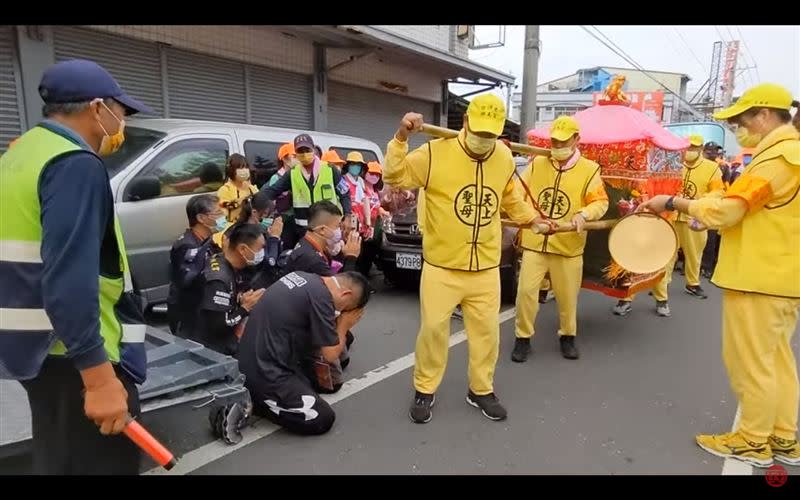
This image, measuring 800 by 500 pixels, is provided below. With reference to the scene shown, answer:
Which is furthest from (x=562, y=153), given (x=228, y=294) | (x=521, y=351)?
(x=228, y=294)

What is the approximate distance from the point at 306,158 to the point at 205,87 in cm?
437

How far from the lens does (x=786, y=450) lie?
9.90 feet

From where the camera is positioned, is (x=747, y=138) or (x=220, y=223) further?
(x=220, y=223)

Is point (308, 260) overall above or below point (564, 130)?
below

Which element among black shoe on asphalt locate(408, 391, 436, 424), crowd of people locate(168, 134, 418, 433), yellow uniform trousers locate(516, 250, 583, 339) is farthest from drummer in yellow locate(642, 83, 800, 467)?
crowd of people locate(168, 134, 418, 433)

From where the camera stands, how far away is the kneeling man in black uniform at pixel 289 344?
3.12 m

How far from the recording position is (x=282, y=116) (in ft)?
33.4

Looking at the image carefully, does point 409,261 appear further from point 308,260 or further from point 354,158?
point 308,260

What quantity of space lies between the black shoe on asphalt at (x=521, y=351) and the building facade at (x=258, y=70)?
640cm

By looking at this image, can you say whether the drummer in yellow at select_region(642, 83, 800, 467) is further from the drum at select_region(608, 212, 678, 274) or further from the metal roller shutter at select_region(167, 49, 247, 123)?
the metal roller shutter at select_region(167, 49, 247, 123)

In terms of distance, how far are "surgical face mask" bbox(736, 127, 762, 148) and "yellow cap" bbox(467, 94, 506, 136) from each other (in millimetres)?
1314

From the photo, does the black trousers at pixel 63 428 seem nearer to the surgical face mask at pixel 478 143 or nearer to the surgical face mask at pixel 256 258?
the surgical face mask at pixel 256 258

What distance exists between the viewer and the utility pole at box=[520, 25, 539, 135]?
11.0 metres

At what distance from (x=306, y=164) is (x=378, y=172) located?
1877mm
